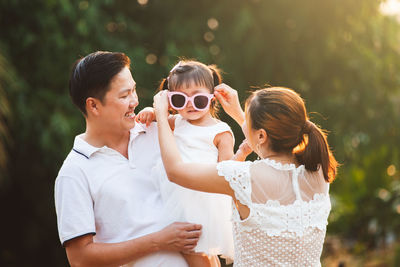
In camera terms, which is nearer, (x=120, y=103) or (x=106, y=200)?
(x=106, y=200)

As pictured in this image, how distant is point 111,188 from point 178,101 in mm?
529

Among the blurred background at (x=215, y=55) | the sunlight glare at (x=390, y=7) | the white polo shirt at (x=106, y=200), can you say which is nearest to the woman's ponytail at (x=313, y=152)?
the white polo shirt at (x=106, y=200)

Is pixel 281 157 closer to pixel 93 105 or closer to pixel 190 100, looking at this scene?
pixel 190 100

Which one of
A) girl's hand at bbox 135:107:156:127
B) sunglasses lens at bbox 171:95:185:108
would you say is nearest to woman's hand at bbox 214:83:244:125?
sunglasses lens at bbox 171:95:185:108

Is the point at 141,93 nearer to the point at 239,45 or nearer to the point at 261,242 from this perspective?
the point at 239,45

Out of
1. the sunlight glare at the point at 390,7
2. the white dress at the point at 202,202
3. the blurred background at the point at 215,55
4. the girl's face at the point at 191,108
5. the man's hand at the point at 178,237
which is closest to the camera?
the man's hand at the point at 178,237

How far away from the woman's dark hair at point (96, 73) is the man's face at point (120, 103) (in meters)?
0.03

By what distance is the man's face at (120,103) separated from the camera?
8.19 feet

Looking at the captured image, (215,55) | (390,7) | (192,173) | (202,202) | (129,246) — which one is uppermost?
(390,7)

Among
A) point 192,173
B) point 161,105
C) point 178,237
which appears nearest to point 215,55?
point 161,105

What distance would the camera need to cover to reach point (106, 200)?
239 centimetres

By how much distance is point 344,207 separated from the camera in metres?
10.7

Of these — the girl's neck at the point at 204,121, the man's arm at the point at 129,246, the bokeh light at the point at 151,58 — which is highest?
the bokeh light at the point at 151,58

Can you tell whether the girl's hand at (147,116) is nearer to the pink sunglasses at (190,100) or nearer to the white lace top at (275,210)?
the pink sunglasses at (190,100)
